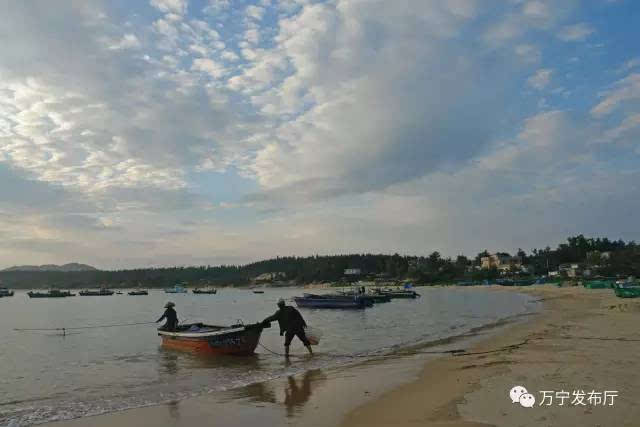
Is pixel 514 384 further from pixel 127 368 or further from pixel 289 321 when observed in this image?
pixel 127 368

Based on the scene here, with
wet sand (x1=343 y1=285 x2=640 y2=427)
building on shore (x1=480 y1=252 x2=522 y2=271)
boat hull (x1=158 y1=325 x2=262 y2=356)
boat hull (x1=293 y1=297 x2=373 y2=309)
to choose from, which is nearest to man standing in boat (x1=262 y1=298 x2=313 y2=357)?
boat hull (x1=158 y1=325 x2=262 y2=356)

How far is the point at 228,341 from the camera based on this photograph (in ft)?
68.2

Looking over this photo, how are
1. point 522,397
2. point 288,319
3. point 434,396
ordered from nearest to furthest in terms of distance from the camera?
point 522,397 < point 434,396 < point 288,319

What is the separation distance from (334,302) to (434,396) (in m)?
47.9

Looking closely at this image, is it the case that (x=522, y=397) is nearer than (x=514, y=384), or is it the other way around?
(x=522, y=397)

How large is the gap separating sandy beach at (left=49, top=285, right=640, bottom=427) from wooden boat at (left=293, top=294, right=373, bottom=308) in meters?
39.7

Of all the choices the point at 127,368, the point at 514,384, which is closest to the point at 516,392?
the point at 514,384

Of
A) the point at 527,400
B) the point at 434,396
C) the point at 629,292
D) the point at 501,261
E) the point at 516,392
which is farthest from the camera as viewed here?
the point at 501,261

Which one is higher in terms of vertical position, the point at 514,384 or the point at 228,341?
the point at 514,384

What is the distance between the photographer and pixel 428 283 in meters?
164

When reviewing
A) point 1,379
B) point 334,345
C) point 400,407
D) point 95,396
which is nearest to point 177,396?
point 95,396

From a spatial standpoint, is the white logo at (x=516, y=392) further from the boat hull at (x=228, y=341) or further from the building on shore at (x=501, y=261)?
the building on shore at (x=501, y=261)

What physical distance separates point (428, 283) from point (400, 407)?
6280 inches

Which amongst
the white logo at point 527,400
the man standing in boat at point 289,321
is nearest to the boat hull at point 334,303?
the man standing in boat at point 289,321
